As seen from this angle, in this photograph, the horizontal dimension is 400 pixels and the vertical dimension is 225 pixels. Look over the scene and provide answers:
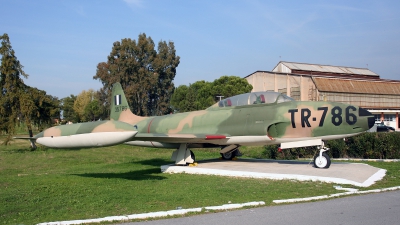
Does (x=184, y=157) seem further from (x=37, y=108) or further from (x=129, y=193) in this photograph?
(x=37, y=108)

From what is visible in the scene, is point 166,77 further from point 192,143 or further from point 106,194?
point 106,194

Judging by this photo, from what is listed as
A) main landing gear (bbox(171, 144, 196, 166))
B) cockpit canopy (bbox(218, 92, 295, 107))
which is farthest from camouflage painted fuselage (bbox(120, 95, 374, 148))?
main landing gear (bbox(171, 144, 196, 166))

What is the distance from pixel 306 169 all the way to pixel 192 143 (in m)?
4.81

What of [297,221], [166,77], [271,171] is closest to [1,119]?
[271,171]

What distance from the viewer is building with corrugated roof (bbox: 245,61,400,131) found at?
2071 inches

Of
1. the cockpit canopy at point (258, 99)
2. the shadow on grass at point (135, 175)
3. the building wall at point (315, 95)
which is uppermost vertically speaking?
the building wall at point (315, 95)

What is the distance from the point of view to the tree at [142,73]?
5703 cm

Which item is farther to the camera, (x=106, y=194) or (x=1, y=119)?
(x=1, y=119)

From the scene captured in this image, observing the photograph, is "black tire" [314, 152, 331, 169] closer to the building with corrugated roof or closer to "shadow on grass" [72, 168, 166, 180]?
"shadow on grass" [72, 168, 166, 180]

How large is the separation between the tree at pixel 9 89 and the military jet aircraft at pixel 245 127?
14.2m

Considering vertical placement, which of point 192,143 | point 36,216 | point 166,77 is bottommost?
point 36,216

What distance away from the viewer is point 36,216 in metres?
7.23

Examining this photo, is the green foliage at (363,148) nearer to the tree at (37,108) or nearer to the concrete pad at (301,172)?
the concrete pad at (301,172)

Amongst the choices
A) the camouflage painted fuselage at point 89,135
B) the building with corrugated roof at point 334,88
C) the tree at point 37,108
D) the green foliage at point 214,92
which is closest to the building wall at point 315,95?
the building with corrugated roof at point 334,88
